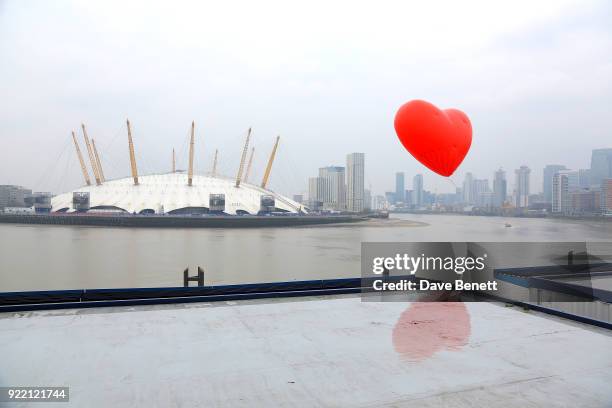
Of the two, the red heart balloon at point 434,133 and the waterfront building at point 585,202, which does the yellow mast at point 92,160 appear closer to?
the red heart balloon at point 434,133

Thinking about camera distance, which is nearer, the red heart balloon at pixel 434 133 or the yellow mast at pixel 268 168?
the red heart balloon at pixel 434 133

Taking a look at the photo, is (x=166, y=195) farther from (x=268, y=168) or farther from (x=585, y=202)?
(x=585, y=202)

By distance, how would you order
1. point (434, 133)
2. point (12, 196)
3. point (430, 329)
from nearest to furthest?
point (430, 329) < point (434, 133) < point (12, 196)

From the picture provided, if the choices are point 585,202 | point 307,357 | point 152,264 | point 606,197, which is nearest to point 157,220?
point 152,264

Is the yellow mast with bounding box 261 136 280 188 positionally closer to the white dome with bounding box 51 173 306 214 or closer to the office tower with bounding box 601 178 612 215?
the white dome with bounding box 51 173 306 214

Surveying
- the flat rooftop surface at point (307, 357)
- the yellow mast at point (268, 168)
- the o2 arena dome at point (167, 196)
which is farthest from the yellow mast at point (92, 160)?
the flat rooftop surface at point (307, 357)

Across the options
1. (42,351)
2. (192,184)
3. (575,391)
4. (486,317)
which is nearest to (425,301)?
(486,317)

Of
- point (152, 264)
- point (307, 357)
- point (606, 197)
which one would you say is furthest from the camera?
point (606, 197)
